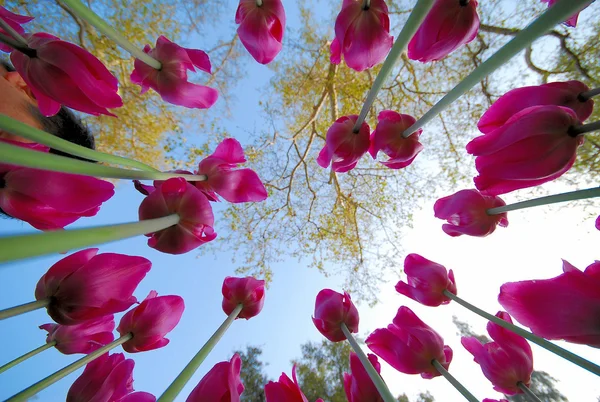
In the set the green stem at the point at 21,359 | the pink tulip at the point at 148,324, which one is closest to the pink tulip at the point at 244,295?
the pink tulip at the point at 148,324

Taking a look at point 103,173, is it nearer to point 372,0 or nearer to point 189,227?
point 189,227

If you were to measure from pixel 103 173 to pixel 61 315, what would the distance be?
0.56 feet

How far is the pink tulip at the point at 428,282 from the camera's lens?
16.5 inches

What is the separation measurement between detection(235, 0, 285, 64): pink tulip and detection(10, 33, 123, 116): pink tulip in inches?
7.0

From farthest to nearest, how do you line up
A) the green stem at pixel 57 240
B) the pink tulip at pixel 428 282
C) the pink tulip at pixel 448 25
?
1. the pink tulip at pixel 428 282
2. the pink tulip at pixel 448 25
3. the green stem at pixel 57 240

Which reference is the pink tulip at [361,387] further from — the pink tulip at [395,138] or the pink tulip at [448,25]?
the pink tulip at [448,25]

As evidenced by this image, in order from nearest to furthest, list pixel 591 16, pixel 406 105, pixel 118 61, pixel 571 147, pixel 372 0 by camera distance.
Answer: pixel 571 147
pixel 372 0
pixel 591 16
pixel 118 61
pixel 406 105

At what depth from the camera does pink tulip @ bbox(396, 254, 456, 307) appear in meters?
0.42

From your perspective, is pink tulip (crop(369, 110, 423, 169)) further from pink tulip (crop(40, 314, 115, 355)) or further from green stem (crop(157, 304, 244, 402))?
pink tulip (crop(40, 314, 115, 355))

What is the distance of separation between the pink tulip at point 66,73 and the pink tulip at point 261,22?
0.18m

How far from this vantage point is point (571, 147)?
9.3 inches

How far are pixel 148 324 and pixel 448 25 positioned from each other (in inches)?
17.7

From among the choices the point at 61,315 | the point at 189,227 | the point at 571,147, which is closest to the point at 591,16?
the point at 571,147

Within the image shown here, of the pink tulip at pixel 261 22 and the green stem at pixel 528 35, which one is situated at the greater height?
the pink tulip at pixel 261 22
